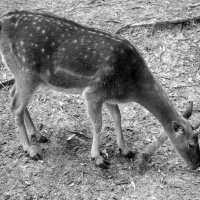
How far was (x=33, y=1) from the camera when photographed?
402 inches

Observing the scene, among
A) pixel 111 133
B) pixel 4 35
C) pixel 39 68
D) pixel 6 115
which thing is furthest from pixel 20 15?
pixel 111 133

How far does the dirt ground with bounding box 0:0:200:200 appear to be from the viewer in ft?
18.9

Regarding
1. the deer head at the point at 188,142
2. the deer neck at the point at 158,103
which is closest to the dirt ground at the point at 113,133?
the deer head at the point at 188,142

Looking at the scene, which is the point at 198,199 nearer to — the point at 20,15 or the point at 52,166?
the point at 52,166

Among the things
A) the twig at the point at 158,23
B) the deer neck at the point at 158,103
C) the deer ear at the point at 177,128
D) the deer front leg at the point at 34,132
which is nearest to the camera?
the deer ear at the point at 177,128

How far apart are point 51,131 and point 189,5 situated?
15.1 feet

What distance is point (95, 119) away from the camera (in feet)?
19.9

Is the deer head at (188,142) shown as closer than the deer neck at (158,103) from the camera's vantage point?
Yes

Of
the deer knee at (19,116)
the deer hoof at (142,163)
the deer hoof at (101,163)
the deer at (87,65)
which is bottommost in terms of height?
the deer hoof at (142,163)

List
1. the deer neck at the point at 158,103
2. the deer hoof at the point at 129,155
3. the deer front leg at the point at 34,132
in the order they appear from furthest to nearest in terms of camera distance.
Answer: the deer front leg at the point at 34,132 < the deer hoof at the point at 129,155 < the deer neck at the point at 158,103

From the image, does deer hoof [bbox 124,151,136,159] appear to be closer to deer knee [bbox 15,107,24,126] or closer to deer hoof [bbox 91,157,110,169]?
deer hoof [bbox 91,157,110,169]

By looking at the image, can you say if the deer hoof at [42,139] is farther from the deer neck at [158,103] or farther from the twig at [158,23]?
the twig at [158,23]

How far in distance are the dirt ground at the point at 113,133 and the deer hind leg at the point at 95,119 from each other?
0.37ft

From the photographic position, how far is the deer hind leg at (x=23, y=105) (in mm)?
5973
